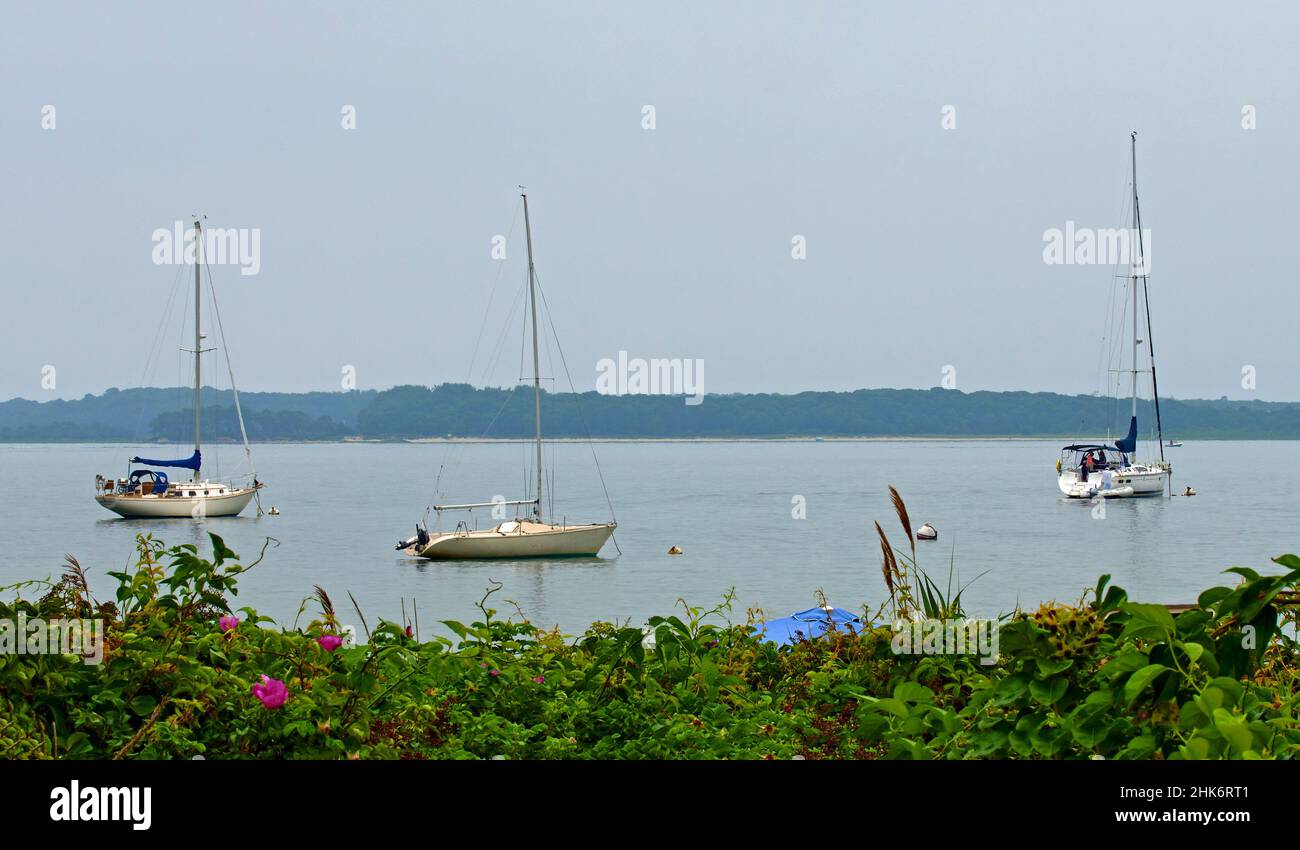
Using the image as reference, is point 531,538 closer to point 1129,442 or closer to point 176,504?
point 176,504

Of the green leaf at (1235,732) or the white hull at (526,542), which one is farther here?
the white hull at (526,542)

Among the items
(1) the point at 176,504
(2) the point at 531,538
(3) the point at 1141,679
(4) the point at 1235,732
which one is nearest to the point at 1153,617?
(3) the point at 1141,679

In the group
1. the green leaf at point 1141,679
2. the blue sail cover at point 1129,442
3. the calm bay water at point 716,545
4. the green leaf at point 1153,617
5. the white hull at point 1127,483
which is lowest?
the calm bay water at point 716,545

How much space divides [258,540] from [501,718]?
78652mm

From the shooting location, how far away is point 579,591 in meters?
50.8

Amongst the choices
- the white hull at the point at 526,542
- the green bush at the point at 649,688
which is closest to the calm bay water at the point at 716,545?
the white hull at the point at 526,542

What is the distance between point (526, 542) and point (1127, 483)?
52.8m

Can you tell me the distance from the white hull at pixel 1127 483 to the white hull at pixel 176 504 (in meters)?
59.4

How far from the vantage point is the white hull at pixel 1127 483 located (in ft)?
293

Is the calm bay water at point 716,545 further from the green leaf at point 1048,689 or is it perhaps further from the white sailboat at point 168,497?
the green leaf at point 1048,689

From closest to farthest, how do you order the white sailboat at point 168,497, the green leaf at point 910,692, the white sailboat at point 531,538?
the green leaf at point 910,692
the white sailboat at point 531,538
the white sailboat at point 168,497

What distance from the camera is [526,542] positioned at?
56406 mm

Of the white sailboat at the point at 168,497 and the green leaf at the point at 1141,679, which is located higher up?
the green leaf at the point at 1141,679

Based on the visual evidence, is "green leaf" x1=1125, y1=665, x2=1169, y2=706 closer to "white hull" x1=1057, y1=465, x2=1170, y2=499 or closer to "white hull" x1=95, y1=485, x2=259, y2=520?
"white hull" x1=95, y1=485, x2=259, y2=520
